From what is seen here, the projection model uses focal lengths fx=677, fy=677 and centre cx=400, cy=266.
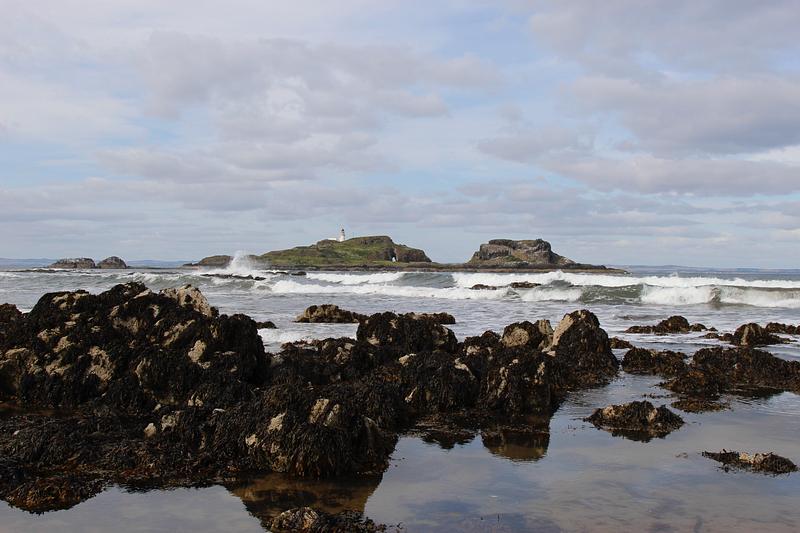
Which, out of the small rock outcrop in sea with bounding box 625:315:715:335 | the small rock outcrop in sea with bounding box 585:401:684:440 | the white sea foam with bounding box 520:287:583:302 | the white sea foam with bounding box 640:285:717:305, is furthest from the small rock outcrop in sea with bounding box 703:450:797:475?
the white sea foam with bounding box 640:285:717:305

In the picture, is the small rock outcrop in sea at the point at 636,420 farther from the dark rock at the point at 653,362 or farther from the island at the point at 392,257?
the island at the point at 392,257

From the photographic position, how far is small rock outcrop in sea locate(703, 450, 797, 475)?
6.82 m

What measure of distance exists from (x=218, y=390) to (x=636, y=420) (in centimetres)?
567

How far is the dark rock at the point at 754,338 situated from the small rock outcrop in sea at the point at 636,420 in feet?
30.8

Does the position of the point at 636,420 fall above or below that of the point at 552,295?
below

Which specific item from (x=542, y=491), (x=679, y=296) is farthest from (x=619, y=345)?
(x=679, y=296)

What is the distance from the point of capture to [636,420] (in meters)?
8.84

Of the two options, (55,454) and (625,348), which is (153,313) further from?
(625,348)

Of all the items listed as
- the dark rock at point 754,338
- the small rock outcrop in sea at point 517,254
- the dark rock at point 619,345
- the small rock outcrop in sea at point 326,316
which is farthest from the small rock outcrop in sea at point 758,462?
the small rock outcrop in sea at point 517,254

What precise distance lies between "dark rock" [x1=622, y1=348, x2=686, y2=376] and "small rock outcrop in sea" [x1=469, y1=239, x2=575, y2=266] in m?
125

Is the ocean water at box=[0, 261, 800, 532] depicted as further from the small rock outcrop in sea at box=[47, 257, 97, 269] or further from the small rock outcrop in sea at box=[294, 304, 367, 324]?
the small rock outcrop in sea at box=[47, 257, 97, 269]

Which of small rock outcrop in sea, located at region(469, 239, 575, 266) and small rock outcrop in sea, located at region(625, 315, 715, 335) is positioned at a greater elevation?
small rock outcrop in sea, located at region(469, 239, 575, 266)

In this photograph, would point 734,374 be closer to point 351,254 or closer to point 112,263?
point 351,254

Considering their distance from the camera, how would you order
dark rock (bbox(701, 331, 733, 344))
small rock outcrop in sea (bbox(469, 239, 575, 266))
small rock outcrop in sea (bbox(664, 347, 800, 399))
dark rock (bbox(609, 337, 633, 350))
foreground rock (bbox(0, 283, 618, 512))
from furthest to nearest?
1. small rock outcrop in sea (bbox(469, 239, 575, 266))
2. dark rock (bbox(701, 331, 733, 344))
3. dark rock (bbox(609, 337, 633, 350))
4. small rock outcrop in sea (bbox(664, 347, 800, 399))
5. foreground rock (bbox(0, 283, 618, 512))
